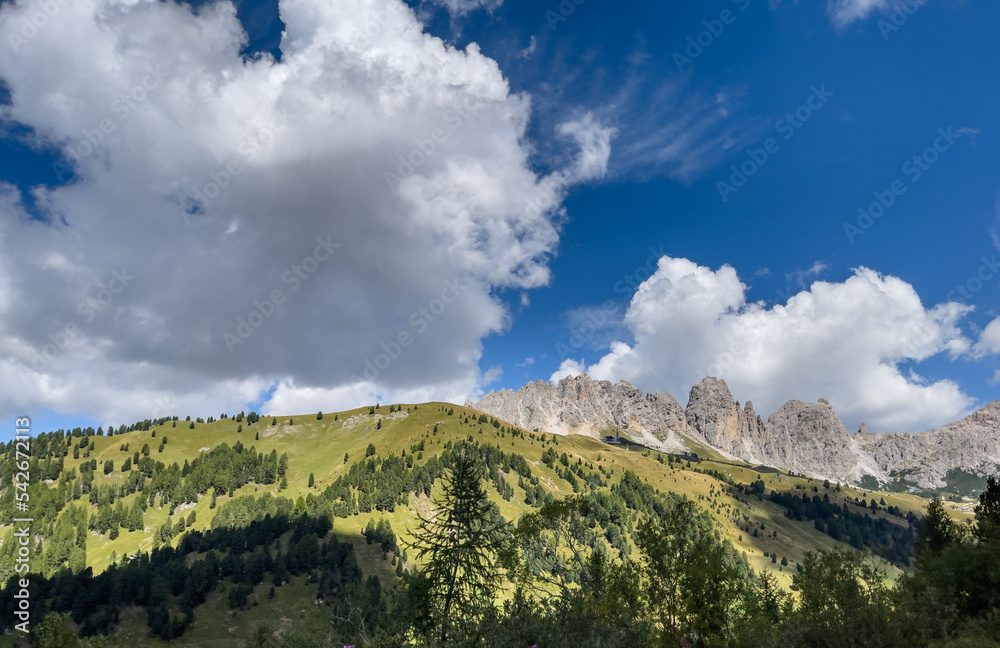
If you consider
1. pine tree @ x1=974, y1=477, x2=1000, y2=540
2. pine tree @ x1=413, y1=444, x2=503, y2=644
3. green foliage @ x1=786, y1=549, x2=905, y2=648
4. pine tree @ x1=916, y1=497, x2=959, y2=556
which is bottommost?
pine tree @ x1=916, y1=497, x2=959, y2=556

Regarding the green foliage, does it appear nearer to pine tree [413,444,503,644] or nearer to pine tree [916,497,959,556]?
pine tree [413,444,503,644]

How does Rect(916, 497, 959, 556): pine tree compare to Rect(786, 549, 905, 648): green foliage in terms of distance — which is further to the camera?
Rect(916, 497, 959, 556): pine tree

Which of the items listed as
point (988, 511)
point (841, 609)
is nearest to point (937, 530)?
point (988, 511)

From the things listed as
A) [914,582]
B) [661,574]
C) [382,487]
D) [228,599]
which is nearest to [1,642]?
[228,599]

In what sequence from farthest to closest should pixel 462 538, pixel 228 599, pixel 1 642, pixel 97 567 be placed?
pixel 97 567 → pixel 228 599 → pixel 1 642 → pixel 462 538

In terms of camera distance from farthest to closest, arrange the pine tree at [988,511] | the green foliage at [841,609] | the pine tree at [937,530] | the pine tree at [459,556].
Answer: the pine tree at [937,530], the pine tree at [988,511], the pine tree at [459,556], the green foliage at [841,609]

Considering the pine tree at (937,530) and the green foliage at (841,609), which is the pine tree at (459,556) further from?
the pine tree at (937,530)

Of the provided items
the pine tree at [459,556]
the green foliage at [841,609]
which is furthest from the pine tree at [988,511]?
the pine tree at [459,556]

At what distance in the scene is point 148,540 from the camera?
607 feet

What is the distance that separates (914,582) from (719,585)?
36.4 metres

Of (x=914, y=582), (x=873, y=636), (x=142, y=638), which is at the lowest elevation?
(x=142, y=638)

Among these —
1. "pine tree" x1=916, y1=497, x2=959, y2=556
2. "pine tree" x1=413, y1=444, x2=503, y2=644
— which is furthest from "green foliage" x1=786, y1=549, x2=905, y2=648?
"pine tree" x1=916, y1=497, x2=959, y2=556

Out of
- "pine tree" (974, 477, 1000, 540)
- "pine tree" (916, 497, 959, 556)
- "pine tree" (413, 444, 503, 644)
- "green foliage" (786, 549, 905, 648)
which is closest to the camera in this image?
"green foliage" (786, 549, 905, 648)

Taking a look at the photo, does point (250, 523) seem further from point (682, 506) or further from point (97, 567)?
point (682, 506)
